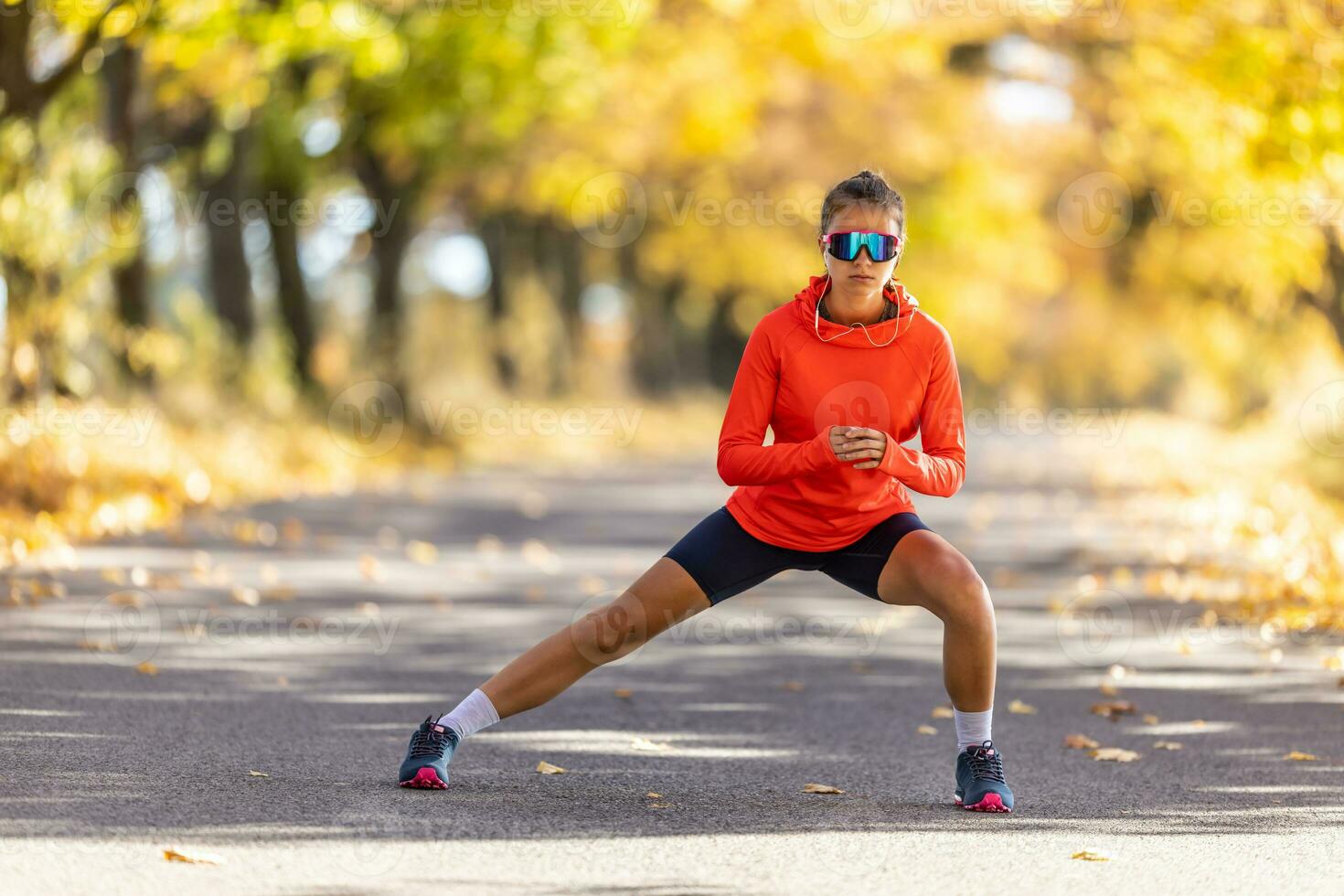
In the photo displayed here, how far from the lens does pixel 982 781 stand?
18.8ft

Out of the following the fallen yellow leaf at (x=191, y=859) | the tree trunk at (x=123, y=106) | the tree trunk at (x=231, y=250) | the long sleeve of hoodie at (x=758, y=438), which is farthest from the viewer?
the tree trunk at (x=231, y=250)

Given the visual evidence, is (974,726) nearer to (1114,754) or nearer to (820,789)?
(820,789)

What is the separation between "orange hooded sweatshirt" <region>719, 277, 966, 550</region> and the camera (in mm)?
5738

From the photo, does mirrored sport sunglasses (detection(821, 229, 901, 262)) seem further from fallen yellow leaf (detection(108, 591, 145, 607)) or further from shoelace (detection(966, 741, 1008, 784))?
fallen yellow leaf (detection(108, 591, 145, 607))

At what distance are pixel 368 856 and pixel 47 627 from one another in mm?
4878

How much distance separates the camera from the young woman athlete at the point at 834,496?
572cm

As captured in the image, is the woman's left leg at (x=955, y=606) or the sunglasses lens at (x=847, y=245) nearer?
the woman's left leg at (x=955, y=606)

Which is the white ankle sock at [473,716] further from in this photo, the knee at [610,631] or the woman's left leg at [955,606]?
the woman's left leg at [955,606]

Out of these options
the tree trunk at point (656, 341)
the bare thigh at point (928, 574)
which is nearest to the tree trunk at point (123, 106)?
the bare thigh at point (928, 574)

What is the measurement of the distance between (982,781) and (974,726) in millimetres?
167

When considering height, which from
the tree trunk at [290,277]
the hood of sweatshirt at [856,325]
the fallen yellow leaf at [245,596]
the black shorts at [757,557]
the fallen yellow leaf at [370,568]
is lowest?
the fallen yellow leaf at [245,596]

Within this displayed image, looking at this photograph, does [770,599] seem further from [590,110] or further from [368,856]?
[590,110]

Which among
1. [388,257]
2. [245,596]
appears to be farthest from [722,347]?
[245,596]

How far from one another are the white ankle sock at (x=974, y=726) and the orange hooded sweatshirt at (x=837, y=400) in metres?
0.63
